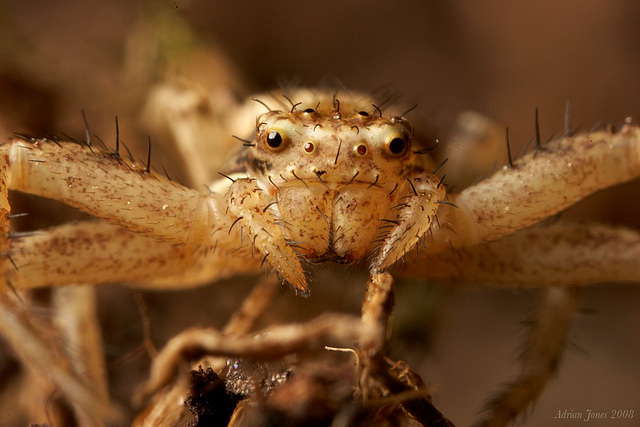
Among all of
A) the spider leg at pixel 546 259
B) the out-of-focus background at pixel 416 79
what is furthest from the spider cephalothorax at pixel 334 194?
the out-of-focus background at pixel 416 79

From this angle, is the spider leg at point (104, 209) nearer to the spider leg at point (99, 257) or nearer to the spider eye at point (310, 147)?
the spider leg at point (99, 257)

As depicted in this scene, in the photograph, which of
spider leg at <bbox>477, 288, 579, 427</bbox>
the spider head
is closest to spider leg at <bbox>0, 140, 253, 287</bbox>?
the spider head

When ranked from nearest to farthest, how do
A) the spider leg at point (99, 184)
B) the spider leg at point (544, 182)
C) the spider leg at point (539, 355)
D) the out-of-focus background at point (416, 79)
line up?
the spider leg at point (99, 184) → the spider leg at point (544, 182) → the spider leg at point (539, 355) → the out-of-focus background at point (416, 79)

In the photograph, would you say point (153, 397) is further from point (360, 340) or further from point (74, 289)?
point (74, 289)

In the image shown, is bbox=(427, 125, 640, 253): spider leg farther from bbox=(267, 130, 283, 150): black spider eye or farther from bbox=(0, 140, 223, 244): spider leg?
bbox=(0, 140, 223, 244): spider leg

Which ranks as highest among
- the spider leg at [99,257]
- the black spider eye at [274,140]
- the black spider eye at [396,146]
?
the black spider eye at [274,140]

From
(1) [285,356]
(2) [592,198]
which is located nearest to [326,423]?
(1) [285,356]

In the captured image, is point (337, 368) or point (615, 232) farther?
point (615, 232)
